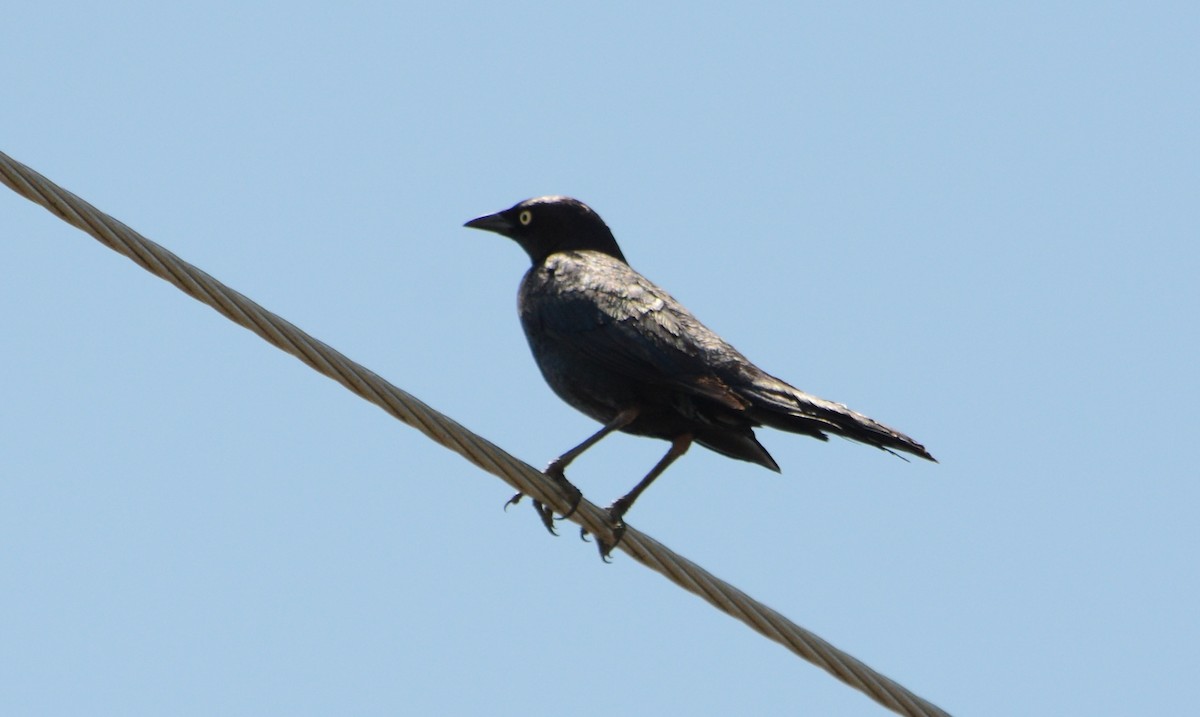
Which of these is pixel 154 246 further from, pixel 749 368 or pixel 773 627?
pixel 749 368

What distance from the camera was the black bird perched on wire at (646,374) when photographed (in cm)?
697

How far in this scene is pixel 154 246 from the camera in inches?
194

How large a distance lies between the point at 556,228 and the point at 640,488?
2321 millimetres

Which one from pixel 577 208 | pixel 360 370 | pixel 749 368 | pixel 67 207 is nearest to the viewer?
pixel 67 207

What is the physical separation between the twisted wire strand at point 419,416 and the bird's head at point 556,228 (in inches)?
137

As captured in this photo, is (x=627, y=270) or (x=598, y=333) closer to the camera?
(x=598, y=333)

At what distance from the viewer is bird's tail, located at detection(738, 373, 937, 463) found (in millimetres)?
6293

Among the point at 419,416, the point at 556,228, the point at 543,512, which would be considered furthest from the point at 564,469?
the point at 556,228

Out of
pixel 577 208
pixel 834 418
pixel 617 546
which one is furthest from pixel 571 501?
pixel 577 208

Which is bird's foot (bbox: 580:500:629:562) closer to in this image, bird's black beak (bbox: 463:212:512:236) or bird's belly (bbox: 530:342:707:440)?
bird's belly (bbox: 530:342:707:440)

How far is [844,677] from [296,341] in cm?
198

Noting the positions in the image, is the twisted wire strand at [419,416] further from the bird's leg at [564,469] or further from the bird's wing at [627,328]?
the bird's wing at [627,328]

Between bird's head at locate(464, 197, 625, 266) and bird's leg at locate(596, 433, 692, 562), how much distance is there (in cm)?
181

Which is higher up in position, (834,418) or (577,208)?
(577,208)
